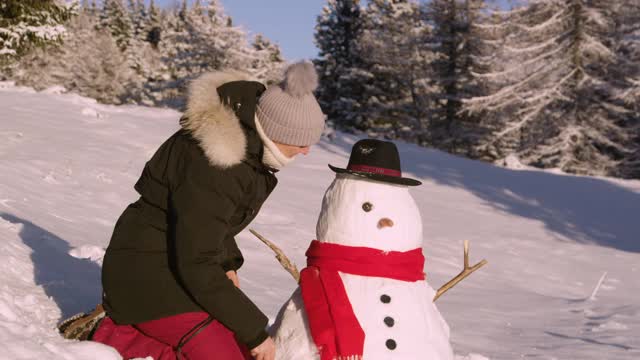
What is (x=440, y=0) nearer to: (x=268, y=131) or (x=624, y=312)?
(x=624, y=312)

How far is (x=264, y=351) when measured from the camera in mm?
2354

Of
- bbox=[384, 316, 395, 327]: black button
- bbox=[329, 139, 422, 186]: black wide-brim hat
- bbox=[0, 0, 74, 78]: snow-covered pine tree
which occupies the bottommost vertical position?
bbox=[384, 316, 395, 327]: black button

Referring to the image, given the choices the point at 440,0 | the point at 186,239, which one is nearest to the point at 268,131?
the point at 186,239

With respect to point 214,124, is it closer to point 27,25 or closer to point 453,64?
point 27,25

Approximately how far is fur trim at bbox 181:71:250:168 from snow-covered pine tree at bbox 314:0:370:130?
27684 millimetres

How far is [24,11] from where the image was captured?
32.2ft

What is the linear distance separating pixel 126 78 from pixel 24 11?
3583 cm

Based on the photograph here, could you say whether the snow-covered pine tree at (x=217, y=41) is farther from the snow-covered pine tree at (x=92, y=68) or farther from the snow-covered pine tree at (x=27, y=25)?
the snow-covered pine tree at (x=27, y=25)

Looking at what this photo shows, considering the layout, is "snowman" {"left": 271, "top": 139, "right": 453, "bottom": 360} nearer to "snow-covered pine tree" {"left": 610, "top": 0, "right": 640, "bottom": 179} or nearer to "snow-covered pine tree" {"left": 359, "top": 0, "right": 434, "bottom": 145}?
"snow-covered pine tree" {"left": 610, "top": 0, "right": 640, "bottom": 179}

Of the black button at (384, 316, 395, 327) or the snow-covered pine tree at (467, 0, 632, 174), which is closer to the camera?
the black button at (384, 316, 395, 327)

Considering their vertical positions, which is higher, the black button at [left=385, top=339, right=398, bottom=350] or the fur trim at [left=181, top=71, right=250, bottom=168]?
the fur trim at [left=181, top=71, right=250, bottom=168]

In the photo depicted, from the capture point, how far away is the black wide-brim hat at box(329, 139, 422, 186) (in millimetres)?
2578

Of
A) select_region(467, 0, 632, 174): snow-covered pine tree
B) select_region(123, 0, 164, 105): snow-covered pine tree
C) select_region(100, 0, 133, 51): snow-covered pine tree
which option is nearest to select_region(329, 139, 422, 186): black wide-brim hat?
select_region(467, 0, 632, 174): snow-covered pine tree

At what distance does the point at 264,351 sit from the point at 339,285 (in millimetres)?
411
